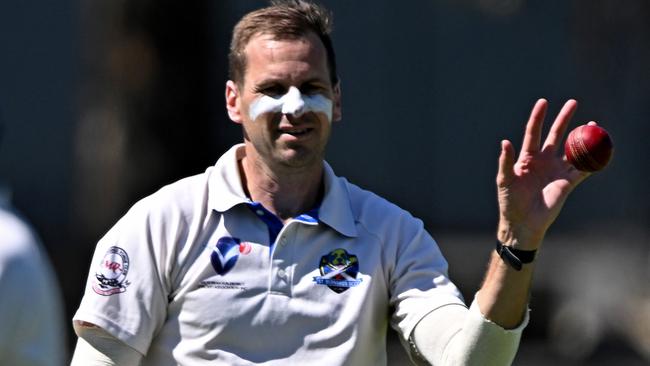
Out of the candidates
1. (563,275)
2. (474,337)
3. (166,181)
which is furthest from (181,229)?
(563,275)

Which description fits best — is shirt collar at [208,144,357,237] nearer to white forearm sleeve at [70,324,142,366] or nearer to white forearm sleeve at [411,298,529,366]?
white forearm sleeve at [411,298,529,366]

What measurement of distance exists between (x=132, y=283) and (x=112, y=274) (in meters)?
0.07

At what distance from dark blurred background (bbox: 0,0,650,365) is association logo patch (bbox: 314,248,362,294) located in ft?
22.4

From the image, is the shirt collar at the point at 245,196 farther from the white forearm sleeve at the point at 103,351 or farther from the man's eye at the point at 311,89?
the white forearm sleeve at the point at 103,351

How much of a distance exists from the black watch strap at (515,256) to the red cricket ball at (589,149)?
28cm

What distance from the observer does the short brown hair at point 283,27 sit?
4.85 metres

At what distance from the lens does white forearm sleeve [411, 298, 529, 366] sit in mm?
4516

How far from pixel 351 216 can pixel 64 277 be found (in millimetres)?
7097

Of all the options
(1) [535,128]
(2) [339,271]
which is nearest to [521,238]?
(1) [535,128]

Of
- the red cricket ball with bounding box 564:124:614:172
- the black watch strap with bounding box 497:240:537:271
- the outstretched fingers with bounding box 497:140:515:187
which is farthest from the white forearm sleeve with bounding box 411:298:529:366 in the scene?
the red cricket ball with bounding box 564:124:614:172

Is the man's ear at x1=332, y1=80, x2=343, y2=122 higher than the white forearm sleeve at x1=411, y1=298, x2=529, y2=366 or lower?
higher

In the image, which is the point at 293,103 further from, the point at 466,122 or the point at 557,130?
the point at 466,122

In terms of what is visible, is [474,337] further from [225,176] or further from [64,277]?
[64,277]

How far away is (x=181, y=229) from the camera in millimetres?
4742
